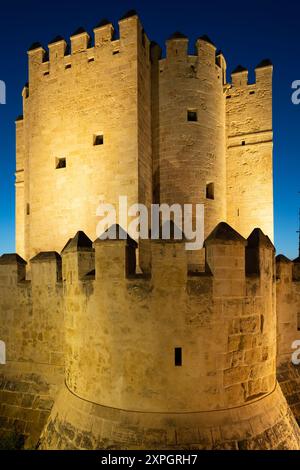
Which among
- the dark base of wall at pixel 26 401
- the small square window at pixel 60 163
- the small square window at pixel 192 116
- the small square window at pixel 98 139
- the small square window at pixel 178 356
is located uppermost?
the small square window at pixel 192 116

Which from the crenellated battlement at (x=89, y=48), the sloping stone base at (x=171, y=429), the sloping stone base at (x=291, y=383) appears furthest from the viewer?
the crenellated battlement at (x=89, y=48)

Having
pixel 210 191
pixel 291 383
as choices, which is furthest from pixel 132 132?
pixel 291 383

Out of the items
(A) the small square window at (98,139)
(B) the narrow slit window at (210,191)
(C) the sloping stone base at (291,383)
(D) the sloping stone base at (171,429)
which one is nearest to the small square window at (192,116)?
(B) the narrow slit window at (210,191)

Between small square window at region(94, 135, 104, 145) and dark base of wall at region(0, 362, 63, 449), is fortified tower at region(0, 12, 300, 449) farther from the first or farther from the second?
small square window at region(94, 135, 104, 145)

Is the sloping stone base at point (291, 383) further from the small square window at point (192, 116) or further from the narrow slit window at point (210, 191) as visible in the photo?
the small square window at point (192, 116)

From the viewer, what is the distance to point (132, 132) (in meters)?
9.30

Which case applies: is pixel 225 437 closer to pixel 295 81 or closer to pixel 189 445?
pixel 189 445

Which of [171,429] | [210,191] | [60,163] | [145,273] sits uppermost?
[60,163]

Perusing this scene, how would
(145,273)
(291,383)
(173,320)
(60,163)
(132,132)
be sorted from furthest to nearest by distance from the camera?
1. (60,163)
2. (132,132)
3. (291,383)
4. (145,273)
5. (173,320)

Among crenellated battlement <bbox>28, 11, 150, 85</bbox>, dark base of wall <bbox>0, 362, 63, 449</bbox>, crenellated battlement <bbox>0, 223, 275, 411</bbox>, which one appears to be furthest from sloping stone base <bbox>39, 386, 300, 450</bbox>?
crenellated battlement <bbox>28, 11, 150, 85</bbox>

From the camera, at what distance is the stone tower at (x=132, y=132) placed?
9.50 m

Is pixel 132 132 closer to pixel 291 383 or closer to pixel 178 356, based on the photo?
pixel 178 356

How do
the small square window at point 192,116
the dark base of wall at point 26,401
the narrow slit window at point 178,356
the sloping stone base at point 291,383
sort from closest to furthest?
the narrow slit window at point 178,356, the dark base of wall at point 26,401, the sloping stone base at point 291,383, the small square window at point 192,116

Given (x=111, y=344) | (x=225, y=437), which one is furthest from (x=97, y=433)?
(x=225, y=437)
